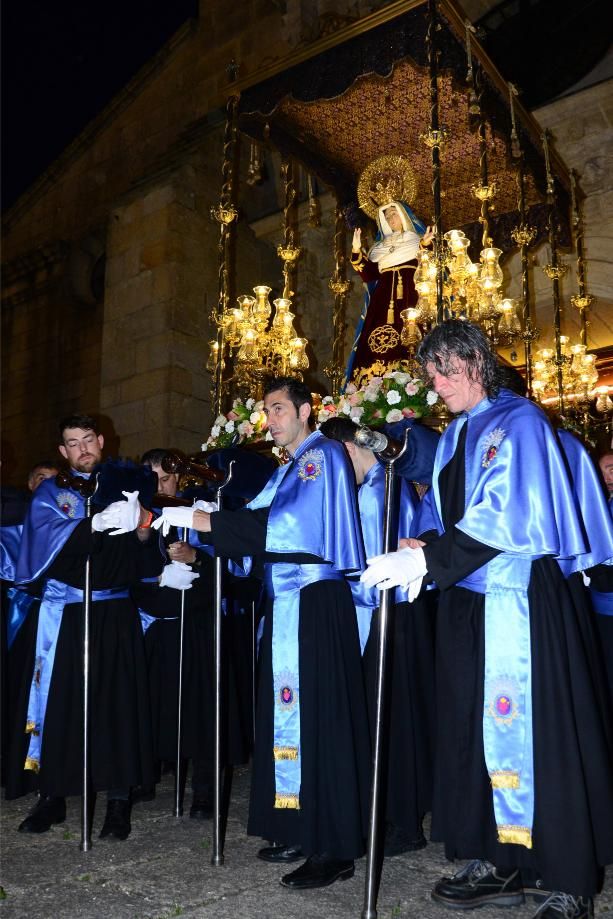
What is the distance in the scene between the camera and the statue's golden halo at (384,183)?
880cm

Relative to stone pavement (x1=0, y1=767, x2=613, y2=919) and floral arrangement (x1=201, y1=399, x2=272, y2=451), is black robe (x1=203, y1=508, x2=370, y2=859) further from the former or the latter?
floral arrangement (x1=201, y1=399, x2=272, y2=451)

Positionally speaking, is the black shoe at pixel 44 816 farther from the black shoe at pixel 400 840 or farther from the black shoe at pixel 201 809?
the black shoe at pixel 400 840

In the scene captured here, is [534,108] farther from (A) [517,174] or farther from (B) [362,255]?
(B) [362,255]

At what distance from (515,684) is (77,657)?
250 cm

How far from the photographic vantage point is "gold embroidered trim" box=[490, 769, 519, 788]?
2.91 meters

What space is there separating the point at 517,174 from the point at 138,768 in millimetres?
7209

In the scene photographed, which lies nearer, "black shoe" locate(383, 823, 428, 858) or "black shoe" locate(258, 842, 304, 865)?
"black shoe" locate(258, 842, 304, 865)

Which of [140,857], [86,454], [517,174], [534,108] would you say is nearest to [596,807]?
[140,857]

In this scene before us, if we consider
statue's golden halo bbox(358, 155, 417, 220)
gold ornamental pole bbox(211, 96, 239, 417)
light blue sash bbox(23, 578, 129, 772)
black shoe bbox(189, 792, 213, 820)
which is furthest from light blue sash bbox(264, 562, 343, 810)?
statue's golden halo bbox(358, 155, 417, 220)

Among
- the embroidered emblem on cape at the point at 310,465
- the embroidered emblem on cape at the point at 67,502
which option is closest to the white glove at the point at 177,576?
the embroidered emblem on cape at the point at 67,502

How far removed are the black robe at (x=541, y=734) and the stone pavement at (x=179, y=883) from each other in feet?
0.99

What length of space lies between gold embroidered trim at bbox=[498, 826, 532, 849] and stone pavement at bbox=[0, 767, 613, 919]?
29cm

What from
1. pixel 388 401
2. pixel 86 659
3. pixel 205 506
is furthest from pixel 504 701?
pixel 388 401

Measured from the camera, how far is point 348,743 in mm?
3535
